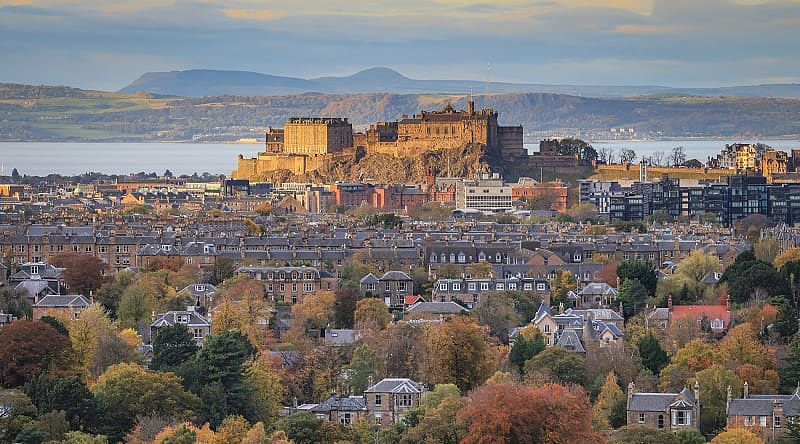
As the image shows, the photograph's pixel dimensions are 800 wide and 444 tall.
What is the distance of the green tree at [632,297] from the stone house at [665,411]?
13953 millimetres

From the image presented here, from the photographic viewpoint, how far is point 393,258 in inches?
2501

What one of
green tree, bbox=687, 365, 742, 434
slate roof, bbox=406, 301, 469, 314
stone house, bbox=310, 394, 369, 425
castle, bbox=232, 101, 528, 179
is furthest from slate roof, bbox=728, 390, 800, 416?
castle, bbox=232, 101, 528, 179

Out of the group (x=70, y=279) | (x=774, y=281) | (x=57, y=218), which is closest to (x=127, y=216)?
(x=57, y=218)

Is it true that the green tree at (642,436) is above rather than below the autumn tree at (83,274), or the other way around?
below

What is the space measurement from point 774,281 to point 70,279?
59.3ft

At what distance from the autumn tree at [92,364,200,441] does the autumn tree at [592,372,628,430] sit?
6752 mm

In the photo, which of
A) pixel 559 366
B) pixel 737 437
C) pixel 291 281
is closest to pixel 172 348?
pixel 559 366

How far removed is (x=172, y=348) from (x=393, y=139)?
339ft

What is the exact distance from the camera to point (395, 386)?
122ft

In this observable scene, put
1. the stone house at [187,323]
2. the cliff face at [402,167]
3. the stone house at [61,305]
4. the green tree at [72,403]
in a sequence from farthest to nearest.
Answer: the cliff face at [402,167] → the stone house at [61,305] → the stone house at [187,323] → the green tree at [72,403]

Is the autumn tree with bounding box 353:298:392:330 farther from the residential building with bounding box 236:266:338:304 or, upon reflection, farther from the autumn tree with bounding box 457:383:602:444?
the autumn tree with bounding box 457:383:602:444

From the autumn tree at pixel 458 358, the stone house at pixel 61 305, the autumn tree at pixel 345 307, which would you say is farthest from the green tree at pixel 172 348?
the autumn tree at pixel 345 307

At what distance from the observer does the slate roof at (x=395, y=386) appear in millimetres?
36781

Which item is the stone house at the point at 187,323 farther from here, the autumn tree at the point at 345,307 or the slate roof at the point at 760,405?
the slate roof at the point at 760,405
